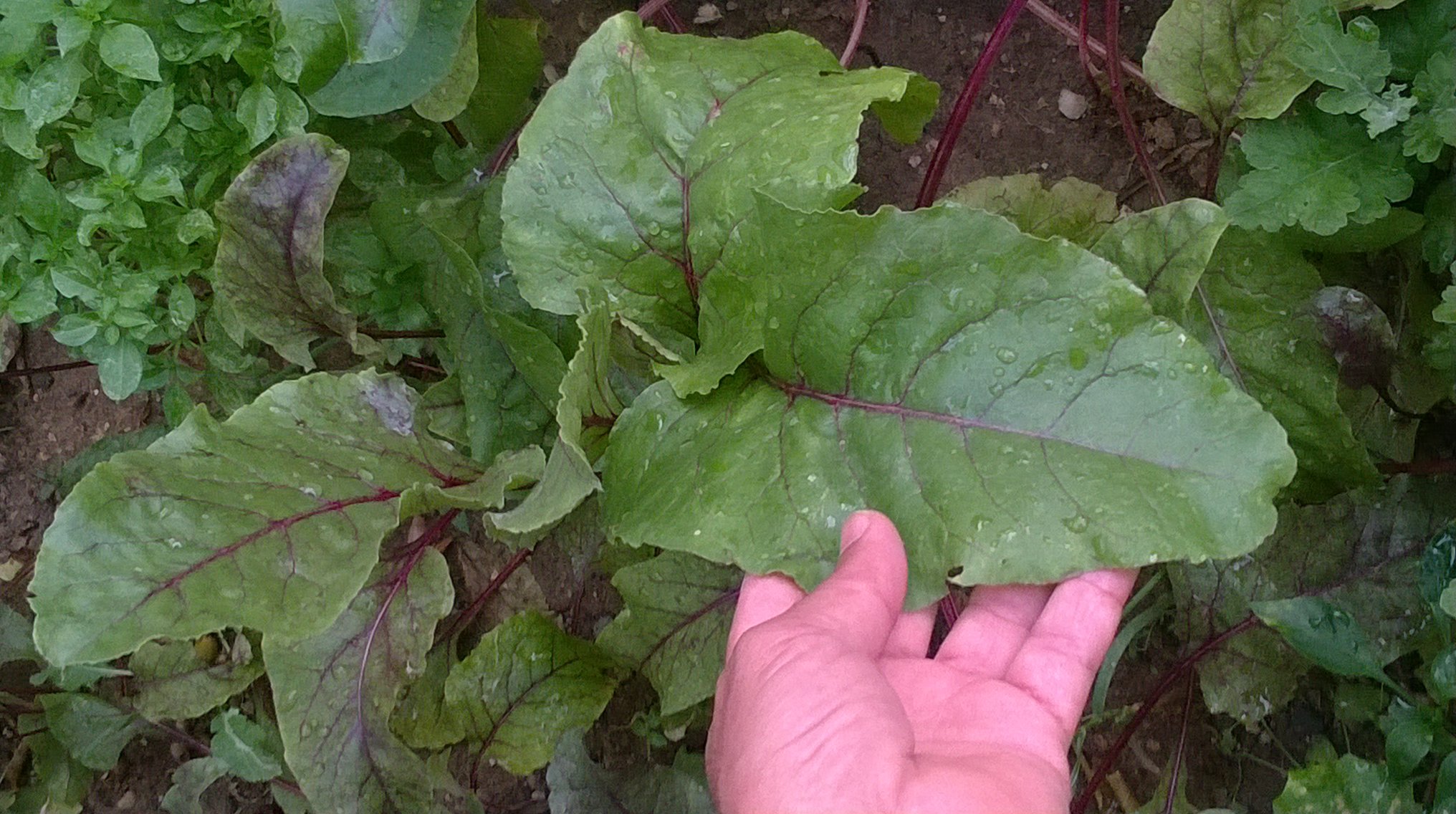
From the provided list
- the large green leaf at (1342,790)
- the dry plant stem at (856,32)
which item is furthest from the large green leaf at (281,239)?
the large green leaf at (1342,790)

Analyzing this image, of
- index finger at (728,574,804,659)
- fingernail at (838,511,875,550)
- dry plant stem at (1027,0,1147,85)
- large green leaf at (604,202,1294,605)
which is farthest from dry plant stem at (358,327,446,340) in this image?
dry plant stem at (1027,0,1147,85)

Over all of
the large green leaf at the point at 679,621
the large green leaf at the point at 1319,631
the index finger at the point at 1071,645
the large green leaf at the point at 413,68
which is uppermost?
the large green leaf at the point at 413,68

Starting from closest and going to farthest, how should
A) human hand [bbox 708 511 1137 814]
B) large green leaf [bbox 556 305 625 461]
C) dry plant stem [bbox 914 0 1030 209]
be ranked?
human hand [bbox 708 511 1137 814] < large green leaf [bbox 556 305 625 461] < dry plant stem [bbox 914 0 1030 209]

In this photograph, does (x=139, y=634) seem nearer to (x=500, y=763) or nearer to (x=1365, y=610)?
(x=500, y=763)

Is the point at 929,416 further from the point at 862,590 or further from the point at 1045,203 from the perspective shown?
the point at 1045,203

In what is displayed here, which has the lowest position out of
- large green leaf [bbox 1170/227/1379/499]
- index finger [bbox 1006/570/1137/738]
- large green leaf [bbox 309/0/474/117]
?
index finger [bbox 1006/570/1137/738]

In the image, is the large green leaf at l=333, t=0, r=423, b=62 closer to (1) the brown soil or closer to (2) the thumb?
(1) the brown soil

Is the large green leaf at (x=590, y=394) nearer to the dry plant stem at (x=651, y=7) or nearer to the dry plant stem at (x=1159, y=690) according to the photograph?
the dry plant stem at (x=651, y=7)
